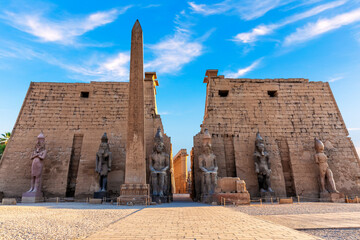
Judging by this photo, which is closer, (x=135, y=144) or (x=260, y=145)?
(x=135, y=144)

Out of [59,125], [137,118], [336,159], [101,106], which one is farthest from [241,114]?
[59,125]

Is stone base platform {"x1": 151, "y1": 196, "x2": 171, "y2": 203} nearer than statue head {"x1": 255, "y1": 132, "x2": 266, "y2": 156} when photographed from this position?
Yes

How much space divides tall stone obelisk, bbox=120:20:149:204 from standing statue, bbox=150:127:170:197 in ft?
3.77

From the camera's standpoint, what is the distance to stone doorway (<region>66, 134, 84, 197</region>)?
9.98 metres

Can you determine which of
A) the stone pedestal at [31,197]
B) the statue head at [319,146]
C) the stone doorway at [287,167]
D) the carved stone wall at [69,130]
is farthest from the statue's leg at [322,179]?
the stone pedestal at [31,197]

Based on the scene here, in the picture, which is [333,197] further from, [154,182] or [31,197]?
[31,197]

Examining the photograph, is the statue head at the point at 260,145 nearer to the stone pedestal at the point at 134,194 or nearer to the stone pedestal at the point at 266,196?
the stone pedestal at the point at 266,196

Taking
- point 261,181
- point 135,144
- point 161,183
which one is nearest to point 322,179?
point 261,181

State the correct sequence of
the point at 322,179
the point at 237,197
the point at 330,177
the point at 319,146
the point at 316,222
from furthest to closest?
the point at 319,146 < the point at 322,179 < the point at 330,177 < the point at 237,197 < the point at 316,222

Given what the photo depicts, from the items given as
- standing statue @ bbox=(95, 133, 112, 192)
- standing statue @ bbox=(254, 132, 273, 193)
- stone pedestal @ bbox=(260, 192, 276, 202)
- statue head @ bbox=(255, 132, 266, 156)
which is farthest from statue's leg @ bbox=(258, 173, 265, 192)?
standing statue @ bbox=(95, 133, 112, 192)

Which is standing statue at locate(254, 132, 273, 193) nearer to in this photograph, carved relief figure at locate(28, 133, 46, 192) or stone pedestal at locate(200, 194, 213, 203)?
stone pedestal at locate(200, 194, 213, 203)

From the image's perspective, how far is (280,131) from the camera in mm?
11016

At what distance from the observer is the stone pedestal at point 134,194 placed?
7.18 metres

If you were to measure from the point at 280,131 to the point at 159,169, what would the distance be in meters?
6.14
